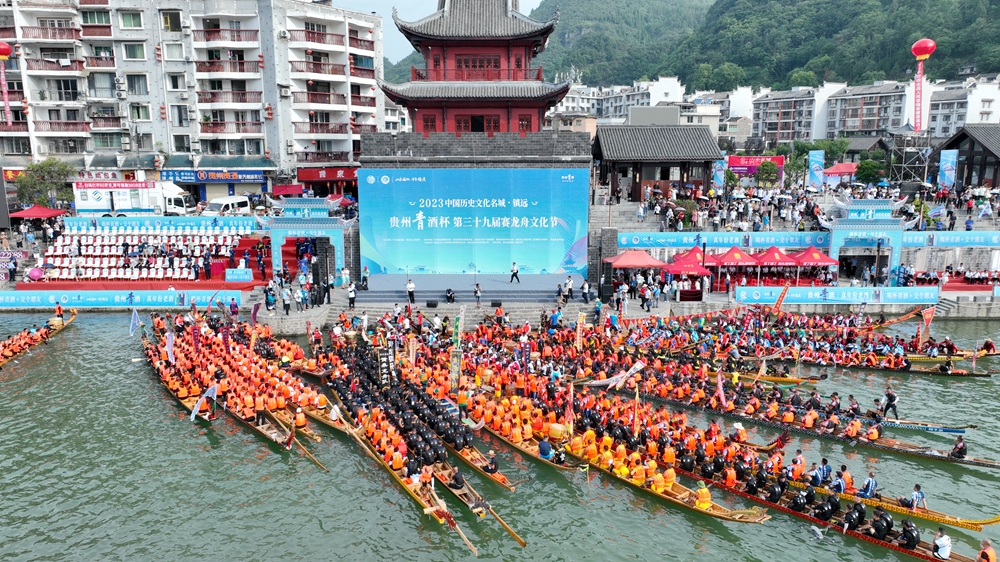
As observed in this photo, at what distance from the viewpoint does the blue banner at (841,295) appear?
31.8 m

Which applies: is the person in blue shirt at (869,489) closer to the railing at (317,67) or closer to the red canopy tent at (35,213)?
the red canopy tent at (35,213)

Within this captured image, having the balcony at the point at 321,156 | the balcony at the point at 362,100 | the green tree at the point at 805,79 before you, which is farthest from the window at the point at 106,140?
the green tree at the point at 805,79

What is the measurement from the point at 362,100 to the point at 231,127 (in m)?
10.6

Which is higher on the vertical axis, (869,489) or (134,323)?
(134,323)

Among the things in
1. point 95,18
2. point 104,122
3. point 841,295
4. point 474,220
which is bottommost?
point 841,295

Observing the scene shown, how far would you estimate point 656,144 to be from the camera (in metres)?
40.5

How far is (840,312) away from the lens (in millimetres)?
32250

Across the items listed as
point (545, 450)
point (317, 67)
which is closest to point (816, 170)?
point (545, 450)

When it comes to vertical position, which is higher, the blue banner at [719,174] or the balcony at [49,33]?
the balcony at [49,33]

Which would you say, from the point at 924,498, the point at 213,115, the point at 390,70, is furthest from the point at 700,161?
the point at 390,70

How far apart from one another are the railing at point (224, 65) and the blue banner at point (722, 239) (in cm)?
3232

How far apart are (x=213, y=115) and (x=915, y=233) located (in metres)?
46.8

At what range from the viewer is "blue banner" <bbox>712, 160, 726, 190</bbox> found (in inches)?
1582

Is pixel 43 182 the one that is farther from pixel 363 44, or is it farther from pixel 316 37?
pixel 363 44
